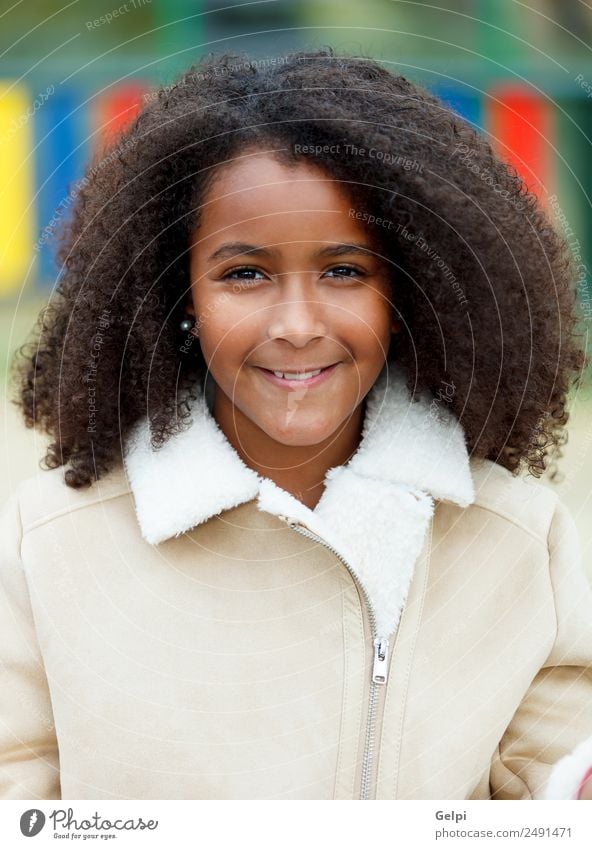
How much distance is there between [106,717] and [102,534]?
Answer: 152mm

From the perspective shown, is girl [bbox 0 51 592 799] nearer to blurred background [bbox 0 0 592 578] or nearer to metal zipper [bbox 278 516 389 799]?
metal zipper [bbox 278 516 389 799]

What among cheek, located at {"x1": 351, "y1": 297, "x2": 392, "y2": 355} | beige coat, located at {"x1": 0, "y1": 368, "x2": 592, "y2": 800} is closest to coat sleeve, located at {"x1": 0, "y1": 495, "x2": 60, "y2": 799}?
beige coat, located at {"x1": 0, "y1": 368, "x2": 592, "y2": 800}

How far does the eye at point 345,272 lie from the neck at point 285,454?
0.44ft

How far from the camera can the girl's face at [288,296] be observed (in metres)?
0.79

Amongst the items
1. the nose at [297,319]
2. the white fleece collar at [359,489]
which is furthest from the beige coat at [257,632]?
the nose at [297,319]

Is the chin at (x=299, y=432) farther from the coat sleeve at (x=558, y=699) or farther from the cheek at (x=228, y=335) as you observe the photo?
the coat sleeve at (x=558, y=699)

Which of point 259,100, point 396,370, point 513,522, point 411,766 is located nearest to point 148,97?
point 259,100

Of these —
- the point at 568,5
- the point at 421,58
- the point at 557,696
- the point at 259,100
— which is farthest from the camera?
the point at 421,58

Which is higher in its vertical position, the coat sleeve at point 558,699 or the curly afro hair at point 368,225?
the curly afro hair at point 368,225

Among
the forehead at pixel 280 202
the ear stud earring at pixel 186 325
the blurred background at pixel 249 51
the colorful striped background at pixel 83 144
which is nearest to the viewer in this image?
the forehead at pixel 280 202

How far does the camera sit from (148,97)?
93 centimetres

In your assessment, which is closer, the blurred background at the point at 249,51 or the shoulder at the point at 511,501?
the shoulder at the point at 511,501

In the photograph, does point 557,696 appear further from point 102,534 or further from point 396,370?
point 102,534

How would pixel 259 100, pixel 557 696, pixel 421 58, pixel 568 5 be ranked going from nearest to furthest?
pixel 259 100 → pixel 557 696 → pixel 568 5 → pixel 421 58
